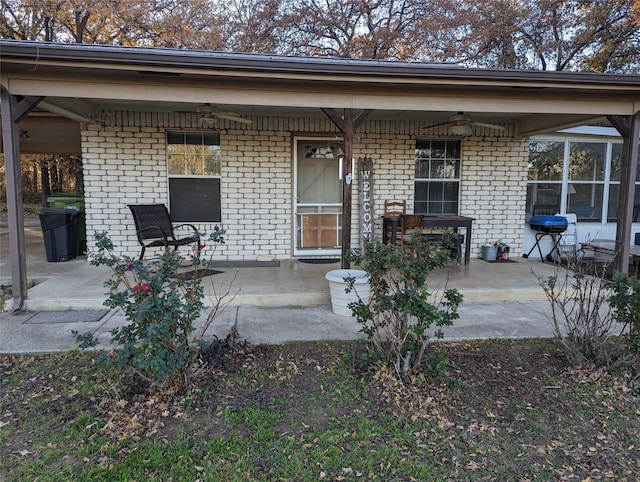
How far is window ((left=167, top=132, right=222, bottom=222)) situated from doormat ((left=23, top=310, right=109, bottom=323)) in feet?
8.14

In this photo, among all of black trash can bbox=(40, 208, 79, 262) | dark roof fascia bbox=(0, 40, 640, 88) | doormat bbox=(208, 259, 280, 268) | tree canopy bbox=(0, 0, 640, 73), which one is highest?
tree canopy bbox=(0, 0, 640, 73)

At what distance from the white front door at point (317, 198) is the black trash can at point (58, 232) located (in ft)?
11.4

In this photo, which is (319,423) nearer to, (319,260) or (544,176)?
(319,260)

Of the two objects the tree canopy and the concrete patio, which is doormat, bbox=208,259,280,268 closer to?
the concrete patio

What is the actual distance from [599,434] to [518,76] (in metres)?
3.28

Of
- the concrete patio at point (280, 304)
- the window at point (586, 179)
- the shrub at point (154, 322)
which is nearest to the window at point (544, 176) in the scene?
the window at point (586, 179)

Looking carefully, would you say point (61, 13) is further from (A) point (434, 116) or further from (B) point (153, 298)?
(B) point (153, 298)

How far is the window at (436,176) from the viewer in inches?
269

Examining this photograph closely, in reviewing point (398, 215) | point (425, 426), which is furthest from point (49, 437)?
point (398, 215)

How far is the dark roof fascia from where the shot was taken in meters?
3.52

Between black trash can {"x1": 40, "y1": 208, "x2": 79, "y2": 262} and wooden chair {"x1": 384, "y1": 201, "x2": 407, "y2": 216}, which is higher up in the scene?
wooden chair {"x1": 384, "y1": 201, "x2": 407, "y2": 216}

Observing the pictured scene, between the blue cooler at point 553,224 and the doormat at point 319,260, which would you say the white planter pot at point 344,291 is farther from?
the blue cooler at point 553,224

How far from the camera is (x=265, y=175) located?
21.2 ft

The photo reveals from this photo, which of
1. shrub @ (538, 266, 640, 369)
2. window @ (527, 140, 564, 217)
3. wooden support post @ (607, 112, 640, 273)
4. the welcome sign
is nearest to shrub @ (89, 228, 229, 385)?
shrub @ (538, 266, 640, 369)
